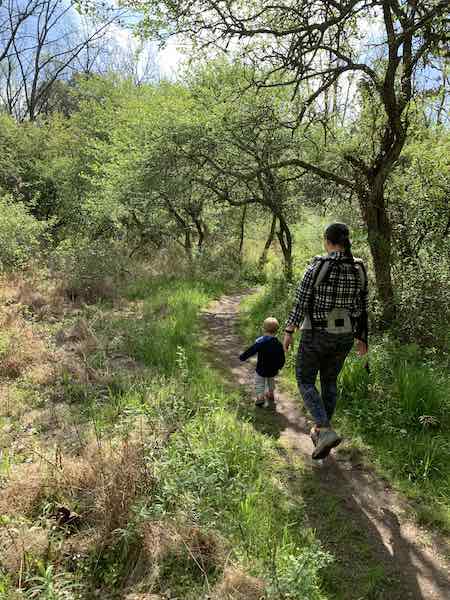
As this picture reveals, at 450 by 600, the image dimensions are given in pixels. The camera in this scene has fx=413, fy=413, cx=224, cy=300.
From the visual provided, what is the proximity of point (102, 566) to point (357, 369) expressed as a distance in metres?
3.71

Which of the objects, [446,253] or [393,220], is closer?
[446,253]

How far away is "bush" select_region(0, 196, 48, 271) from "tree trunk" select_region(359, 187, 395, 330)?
843cm

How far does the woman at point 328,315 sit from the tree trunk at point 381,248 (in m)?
3.08

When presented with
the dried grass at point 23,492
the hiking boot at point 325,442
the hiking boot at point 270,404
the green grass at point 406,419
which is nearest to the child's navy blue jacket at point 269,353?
the hiking boot at point 270,404

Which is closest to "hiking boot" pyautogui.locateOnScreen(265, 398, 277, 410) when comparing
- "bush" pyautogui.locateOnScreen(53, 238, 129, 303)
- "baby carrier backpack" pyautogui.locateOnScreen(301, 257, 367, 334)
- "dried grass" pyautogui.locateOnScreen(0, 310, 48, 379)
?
"baby carrier backpack" pyautogui.locateOnScreen(301, 257, 367, 334)

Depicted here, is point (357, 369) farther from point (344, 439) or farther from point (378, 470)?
point (378, 470)

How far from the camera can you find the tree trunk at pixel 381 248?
22.1ft

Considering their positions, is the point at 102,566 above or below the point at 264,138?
below

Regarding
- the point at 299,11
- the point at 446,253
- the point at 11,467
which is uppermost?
the point at 299,11

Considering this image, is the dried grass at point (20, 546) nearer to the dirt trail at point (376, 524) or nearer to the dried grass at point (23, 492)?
the dried grass at point (23, 492)

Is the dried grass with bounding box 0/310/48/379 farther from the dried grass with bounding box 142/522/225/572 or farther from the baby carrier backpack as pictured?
the baby carrier backpack

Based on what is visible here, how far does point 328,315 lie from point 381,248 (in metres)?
3.70

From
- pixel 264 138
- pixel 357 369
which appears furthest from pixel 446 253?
pixel 264 138

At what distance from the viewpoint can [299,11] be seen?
595cm
